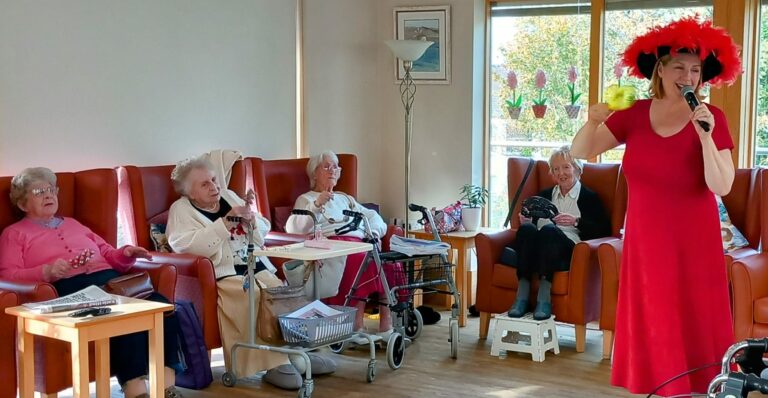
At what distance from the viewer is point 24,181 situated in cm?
392

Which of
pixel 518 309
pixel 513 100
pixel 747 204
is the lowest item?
pixel 518 309

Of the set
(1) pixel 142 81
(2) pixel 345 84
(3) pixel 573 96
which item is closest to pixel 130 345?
(1) pixel 142 81

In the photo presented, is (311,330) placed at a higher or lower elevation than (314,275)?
lower

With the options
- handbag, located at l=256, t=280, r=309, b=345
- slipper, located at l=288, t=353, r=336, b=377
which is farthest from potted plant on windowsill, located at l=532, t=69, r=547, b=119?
handbag, located at l=256, t=280, r=309, b=345

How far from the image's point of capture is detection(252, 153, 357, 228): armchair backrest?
5227 mm

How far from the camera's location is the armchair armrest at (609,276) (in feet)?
15.5

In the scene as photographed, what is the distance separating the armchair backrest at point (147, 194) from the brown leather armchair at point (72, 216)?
0.15 m

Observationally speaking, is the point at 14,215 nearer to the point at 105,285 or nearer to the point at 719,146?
the point at 105,285

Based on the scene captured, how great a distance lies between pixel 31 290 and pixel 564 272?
2712mm

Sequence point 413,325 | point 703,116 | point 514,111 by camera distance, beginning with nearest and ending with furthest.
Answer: point 703,116 < point 413,325 < point 514,111

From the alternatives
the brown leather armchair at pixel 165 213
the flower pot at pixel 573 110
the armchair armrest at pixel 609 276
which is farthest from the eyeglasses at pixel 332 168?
the flower pot at pixel 573 110

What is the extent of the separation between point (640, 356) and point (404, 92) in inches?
156

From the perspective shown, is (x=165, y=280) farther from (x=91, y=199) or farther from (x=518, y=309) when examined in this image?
(x=518, y=309)

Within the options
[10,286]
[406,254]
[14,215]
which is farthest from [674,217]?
[14,215]
